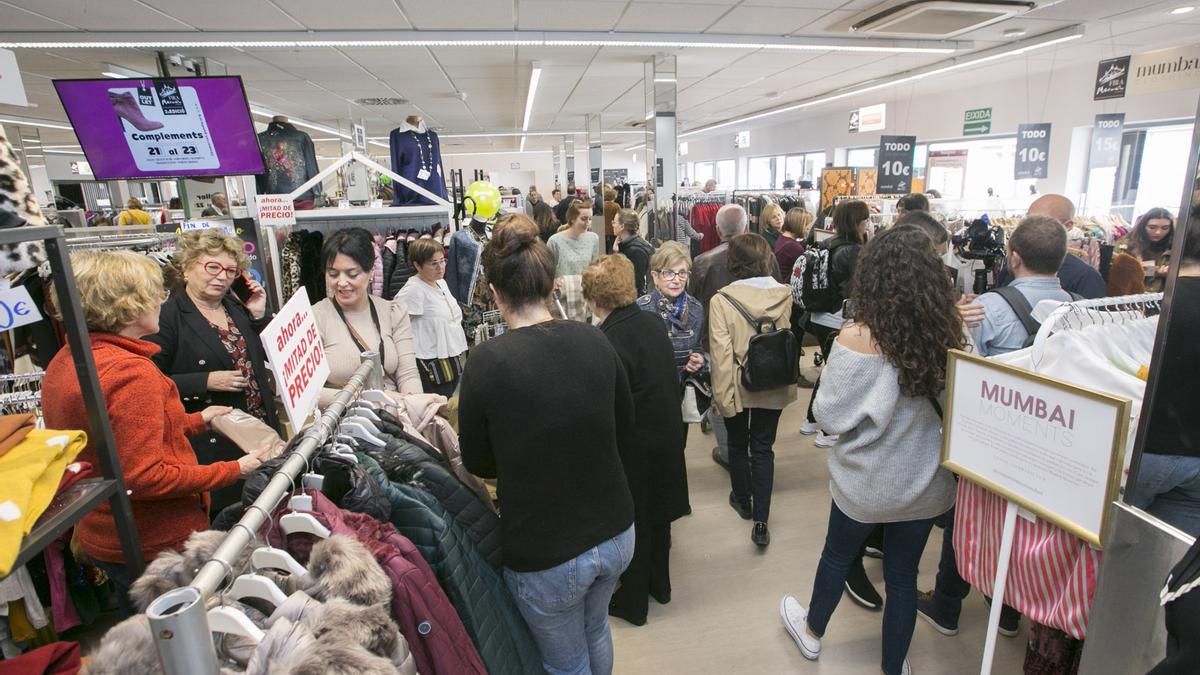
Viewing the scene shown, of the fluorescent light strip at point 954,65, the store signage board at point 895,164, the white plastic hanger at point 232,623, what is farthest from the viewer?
the store signage board at point 895,164

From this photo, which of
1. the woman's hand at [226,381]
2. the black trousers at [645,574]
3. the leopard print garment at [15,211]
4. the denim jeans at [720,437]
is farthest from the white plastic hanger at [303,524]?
the denim jeans at [720,437]

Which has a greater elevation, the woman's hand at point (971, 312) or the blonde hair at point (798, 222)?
the blonde hair at point (798, 222)

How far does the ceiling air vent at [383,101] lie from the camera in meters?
9.75

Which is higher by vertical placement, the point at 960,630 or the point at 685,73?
the point at 685,73

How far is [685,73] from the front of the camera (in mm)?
8031

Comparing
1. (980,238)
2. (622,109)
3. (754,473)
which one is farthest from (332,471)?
(622,109)

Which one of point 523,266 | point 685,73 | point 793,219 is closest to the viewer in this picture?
point 523,266

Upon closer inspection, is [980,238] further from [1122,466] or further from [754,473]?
[1122,466]

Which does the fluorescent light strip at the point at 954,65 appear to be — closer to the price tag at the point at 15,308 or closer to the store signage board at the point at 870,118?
the store signage board at the point at 870,118

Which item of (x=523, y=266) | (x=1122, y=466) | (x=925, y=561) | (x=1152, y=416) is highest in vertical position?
(x=523, y=266)

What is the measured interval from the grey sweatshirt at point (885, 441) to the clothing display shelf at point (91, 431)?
192 cm

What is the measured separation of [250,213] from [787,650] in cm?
399

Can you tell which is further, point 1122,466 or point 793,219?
point 793,219

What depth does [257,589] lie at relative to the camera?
979mm
